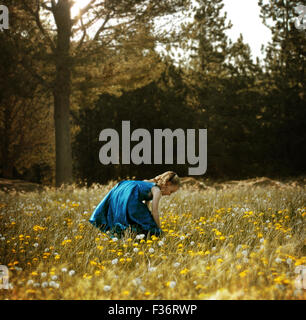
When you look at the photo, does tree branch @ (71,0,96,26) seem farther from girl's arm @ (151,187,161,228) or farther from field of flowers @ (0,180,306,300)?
girl's arm @ (151,187,161,228)

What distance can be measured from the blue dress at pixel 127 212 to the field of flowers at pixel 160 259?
196 millimetres

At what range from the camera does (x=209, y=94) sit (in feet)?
54.1

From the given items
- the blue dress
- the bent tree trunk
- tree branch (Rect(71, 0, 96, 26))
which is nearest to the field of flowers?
the blue dress

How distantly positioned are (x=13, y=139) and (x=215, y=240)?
1099 centimetres

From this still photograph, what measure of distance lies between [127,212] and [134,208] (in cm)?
10

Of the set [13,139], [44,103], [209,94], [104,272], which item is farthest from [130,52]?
[104,272]

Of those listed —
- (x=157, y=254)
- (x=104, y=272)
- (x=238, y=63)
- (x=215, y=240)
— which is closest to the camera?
(x=104, y=272)

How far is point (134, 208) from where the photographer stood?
4215 mm

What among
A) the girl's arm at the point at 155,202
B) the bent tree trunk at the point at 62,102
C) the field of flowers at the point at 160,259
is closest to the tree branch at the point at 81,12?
the bent tree trunk at the point at 62,102

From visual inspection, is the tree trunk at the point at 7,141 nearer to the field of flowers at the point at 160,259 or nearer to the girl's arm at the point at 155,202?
the field of flowers at the point at 160,259

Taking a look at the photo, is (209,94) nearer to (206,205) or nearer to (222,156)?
(222,156)

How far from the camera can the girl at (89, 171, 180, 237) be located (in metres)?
4.15

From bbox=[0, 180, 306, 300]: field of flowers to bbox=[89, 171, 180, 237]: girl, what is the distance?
207 mm

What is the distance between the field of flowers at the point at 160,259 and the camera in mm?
2523
